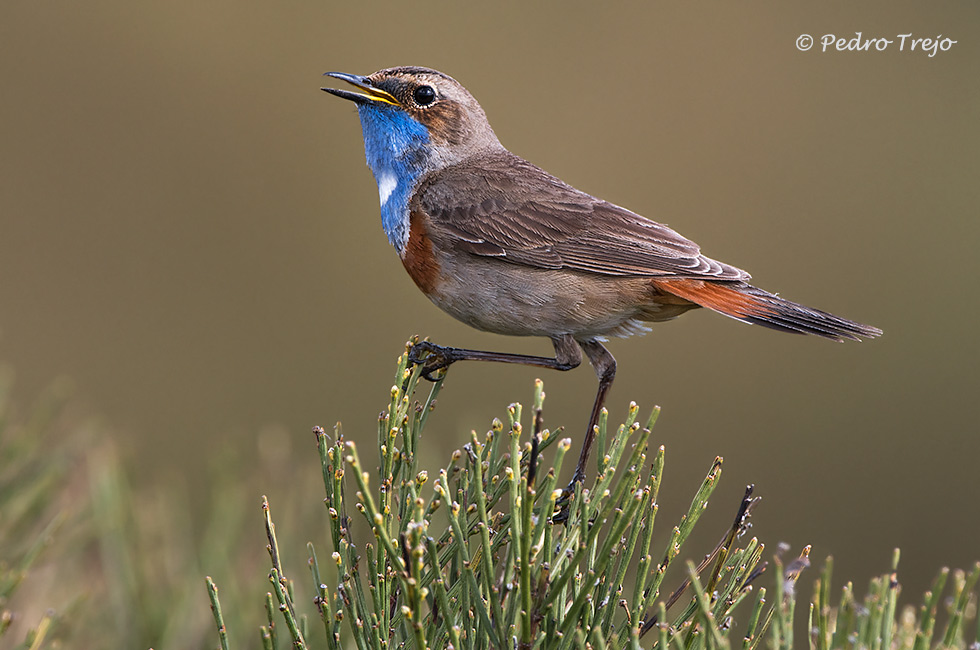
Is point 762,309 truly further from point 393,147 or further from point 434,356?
point 393,147

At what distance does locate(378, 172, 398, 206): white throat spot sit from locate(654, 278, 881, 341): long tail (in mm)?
1155

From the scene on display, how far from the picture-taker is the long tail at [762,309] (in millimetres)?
3039

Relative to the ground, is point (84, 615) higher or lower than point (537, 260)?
lower

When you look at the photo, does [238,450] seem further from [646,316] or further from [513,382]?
[513,382]

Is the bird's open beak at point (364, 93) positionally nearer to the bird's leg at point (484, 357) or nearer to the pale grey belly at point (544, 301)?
the pale grey belly at point (544, 301)

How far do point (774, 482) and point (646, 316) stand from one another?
13.7 ft

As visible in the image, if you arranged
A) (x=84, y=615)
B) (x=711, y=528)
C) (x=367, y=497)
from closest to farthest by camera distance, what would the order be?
(x=367, y=497), (x=84, y=615), (x=711, y=528)

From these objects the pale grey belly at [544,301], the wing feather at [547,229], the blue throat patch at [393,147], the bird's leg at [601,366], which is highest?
the blue throat patch at [393,147]

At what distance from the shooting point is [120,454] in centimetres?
272

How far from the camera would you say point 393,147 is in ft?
13.1

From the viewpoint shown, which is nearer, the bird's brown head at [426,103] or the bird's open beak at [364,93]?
the bird's open beak at [364,93]

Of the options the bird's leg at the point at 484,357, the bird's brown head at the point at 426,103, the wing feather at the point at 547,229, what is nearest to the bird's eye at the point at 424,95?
the bird's brown head at the point at 426,103

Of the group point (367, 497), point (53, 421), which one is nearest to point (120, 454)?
point (53, 421)

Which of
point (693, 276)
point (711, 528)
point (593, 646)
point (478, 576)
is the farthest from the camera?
point (711, 528)
